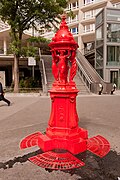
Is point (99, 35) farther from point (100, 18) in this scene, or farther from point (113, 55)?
point (113, 55)

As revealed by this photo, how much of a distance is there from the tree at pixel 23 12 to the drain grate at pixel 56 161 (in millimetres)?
12070

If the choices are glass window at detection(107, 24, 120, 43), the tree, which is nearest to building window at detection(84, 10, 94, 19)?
glass window at detection(107, 24, 120, 43)

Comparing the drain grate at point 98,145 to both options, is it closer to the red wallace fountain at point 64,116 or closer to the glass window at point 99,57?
the red wallace fountain at point 64,116

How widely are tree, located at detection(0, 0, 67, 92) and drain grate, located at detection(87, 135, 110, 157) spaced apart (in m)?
11.7

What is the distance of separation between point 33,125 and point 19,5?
1274 cm

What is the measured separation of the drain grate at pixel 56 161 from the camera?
9.86 ft

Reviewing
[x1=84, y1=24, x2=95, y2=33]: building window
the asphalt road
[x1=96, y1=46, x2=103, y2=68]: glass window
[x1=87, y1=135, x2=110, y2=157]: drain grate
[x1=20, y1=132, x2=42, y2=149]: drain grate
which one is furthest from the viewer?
[x1=84, y1=24, x2=95, y2=33]: building window

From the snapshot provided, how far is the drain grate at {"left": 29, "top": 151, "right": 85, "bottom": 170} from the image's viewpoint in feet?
9.86

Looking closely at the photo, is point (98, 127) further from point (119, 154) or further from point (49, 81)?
point (49, 81)

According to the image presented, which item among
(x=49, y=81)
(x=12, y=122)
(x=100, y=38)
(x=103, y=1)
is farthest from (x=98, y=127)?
(x=103, y=1)

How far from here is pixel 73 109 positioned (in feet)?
12.5

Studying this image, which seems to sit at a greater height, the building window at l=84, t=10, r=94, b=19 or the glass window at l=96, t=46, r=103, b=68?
the building window at l=84, t=10, r=94, b=19

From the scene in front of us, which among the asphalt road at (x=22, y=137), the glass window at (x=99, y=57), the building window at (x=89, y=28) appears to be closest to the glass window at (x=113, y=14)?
the glass window at (x=99, y=57)

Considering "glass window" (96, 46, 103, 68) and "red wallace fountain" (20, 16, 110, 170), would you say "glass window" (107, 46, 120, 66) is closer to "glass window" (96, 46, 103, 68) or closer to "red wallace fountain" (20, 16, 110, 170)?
"glass window" (96, 46, 103, 68)
